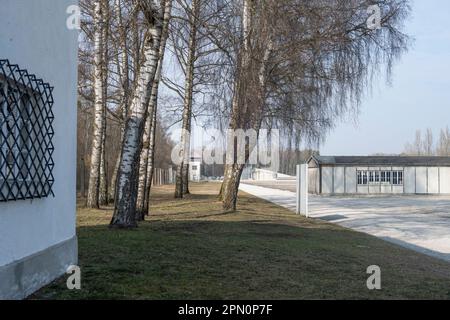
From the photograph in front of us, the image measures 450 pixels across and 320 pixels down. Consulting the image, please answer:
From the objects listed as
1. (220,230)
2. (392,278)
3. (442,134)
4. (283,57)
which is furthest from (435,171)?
(442,134)

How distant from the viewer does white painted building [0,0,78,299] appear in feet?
18.8

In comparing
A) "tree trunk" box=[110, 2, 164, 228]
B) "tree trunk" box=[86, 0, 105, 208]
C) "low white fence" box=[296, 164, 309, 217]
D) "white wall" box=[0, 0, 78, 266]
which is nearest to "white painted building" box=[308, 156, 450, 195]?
"low white fence" box=[296, 164, 309, 217]

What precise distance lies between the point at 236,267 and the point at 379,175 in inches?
1634

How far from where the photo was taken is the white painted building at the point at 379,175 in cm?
4769

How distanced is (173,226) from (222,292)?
814 cm

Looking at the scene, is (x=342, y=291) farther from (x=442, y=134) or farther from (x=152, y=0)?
(x=442, y=134)

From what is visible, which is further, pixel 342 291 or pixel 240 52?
pixel 240 52

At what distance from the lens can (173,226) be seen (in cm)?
1483

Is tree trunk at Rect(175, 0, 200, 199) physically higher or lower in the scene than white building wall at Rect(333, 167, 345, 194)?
higher

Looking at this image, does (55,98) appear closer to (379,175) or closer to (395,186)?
(379,175)

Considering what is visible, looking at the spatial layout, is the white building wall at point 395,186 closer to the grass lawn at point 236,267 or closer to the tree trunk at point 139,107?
the grass lawn at point 236,267

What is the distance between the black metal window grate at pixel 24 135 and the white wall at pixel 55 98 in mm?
134

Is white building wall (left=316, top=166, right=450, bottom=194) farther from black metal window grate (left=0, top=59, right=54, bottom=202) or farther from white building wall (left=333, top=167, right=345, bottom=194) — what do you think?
black metal window grate (left=0, top=59, right=54, bottom=202)

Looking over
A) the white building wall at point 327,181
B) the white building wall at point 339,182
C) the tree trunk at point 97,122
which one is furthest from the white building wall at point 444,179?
the tree trunk at point 97,122
